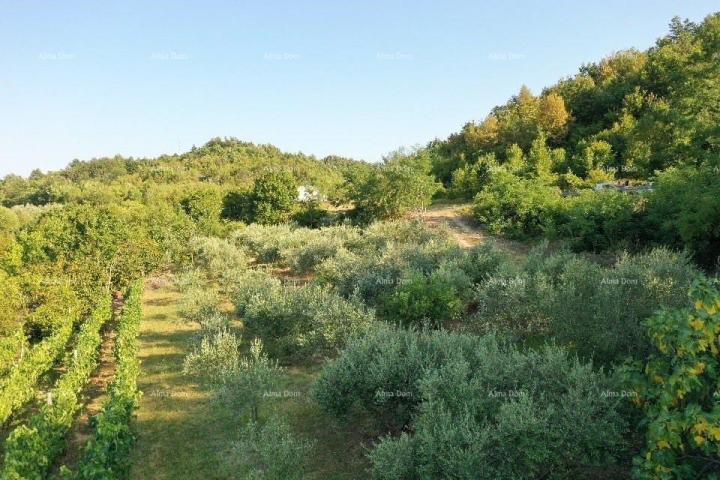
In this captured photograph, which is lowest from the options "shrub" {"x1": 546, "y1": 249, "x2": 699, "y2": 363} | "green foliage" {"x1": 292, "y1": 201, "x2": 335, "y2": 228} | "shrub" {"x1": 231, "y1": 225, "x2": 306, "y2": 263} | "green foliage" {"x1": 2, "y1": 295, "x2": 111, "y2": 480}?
"green foliage" {"x1": 2, "y1": 295, "x2": 111, "y2": 480}

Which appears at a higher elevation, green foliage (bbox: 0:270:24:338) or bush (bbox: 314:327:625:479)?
green foliage (bbox: 0:270:24:338)

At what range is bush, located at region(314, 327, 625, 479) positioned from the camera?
30.1ft

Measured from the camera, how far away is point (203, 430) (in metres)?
A: 15.5

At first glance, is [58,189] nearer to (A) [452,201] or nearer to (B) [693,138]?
(A) [452,201]

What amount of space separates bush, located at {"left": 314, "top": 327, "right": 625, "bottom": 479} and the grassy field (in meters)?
1.70

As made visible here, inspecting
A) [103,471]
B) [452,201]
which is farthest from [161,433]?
[452,201]

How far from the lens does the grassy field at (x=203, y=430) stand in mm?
13203

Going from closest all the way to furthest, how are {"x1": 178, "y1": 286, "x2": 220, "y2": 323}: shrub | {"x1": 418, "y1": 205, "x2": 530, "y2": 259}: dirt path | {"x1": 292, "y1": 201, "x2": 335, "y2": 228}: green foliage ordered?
{"x1": 178, "y1": 286, "x2": 220, "y2": 323}: shrub, {"x1": 418, "y1": 205, "x2": 530, "y2": 259}: dirt path, {"x1": 292, "y1": 201, "x2": 335, "y2": 228}: green foliage

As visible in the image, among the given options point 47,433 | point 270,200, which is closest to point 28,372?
point 47,433

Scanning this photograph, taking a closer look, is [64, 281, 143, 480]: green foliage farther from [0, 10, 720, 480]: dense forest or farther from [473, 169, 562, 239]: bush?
[473, 169, 562, 239]: bush

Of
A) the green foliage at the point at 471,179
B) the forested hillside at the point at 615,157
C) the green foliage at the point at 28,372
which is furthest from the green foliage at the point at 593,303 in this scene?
the green foliage at the point at 471,179

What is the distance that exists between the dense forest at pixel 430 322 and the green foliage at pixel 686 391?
0.04 m

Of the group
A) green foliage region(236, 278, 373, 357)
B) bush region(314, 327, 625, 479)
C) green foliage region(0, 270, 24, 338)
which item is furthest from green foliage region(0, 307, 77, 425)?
bush region(314, 327, 625, 479)

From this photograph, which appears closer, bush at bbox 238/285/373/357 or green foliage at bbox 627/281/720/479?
green foliage at bbox 627/281/720/479
